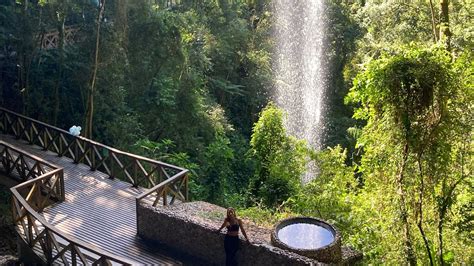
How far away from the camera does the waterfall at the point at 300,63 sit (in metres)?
29.1

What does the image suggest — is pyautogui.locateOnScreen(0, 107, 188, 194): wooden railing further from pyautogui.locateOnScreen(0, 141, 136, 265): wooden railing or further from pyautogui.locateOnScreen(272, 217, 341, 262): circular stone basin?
pyautogui.locateOnScreen(272, 217, 341, 262): circular stone basin

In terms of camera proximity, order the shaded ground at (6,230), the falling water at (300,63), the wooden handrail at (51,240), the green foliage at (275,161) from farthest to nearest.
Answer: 1. the falling water at (300,63)
2. the green foliage at (275,161)
3. the shaded ground at (6,230)
4. the wooden handrail at (51,240)

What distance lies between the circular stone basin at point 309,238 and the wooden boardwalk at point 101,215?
2.01 meters

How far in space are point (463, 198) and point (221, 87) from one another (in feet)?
67.8

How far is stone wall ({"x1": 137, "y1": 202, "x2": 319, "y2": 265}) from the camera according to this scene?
894 cm

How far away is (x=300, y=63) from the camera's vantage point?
3000 centimetres

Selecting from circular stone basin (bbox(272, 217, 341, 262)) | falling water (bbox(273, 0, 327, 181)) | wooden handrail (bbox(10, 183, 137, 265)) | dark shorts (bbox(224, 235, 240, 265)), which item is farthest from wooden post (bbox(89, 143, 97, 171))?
falling water (bbox(273, 0, 327, 181))

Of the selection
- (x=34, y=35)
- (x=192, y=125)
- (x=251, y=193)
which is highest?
(x=34, y=35)

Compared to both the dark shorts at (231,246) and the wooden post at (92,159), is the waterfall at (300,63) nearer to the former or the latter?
the wooden post at (92,159)

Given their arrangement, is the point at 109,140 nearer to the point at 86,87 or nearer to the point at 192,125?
the point at 86,87

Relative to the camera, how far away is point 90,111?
17734mm

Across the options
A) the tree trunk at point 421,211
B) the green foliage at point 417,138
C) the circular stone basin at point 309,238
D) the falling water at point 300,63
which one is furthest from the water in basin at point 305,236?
the falling water at point 300,63

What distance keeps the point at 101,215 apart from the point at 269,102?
11259 mm

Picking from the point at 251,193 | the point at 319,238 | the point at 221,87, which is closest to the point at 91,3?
the point at 251,193
